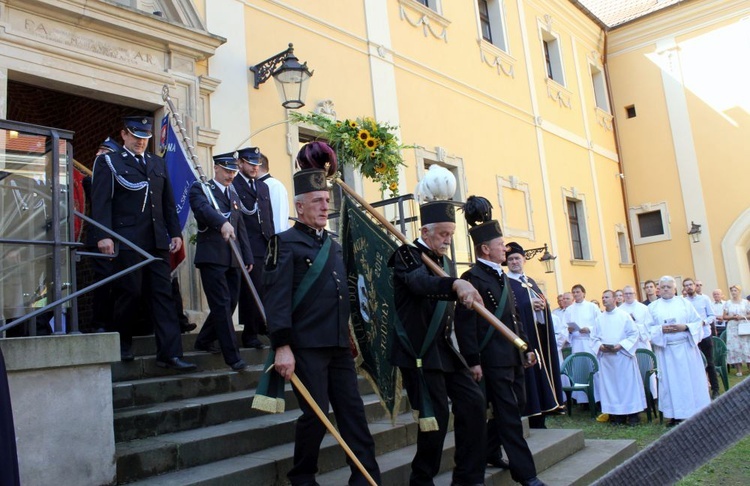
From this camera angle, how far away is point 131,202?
5.38m

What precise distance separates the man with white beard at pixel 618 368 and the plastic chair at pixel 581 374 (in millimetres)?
165

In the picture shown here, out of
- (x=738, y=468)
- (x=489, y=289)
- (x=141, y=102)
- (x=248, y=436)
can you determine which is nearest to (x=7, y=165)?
(x=248, y=436)

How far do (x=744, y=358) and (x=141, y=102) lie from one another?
12.5 metres

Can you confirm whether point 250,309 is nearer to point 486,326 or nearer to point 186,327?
point 186,327

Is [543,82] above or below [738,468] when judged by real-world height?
above

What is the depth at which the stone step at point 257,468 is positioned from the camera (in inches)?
148

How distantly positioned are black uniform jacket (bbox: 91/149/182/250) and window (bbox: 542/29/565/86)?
15053 mm

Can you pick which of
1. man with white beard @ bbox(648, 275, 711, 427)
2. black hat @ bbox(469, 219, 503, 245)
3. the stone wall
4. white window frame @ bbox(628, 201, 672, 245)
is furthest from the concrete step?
white window frame @ bbox(628, 201, 672, 245)

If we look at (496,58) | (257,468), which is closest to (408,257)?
(257,468)

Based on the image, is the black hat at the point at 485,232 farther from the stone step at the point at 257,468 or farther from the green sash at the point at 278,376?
the stone step at the point at 257,468

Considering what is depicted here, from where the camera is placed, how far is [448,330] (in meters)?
4.49

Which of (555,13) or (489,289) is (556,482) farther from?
(555,13)

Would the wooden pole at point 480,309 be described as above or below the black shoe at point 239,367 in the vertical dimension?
above

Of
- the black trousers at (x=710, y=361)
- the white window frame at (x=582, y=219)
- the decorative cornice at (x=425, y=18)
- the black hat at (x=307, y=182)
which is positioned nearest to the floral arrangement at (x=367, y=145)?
the black hat at (x=307, y=182)
